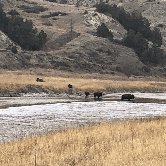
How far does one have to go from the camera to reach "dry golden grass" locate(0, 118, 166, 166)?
9.03 metres

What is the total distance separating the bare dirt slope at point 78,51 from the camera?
86.2 m

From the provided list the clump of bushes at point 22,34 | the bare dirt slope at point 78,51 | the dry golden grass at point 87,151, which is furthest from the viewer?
the clump of bushes at point 22,34

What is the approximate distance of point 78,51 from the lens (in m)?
94.9

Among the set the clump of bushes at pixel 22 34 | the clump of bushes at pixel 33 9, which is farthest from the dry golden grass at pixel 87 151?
the clump of bushes at pixel 33 9

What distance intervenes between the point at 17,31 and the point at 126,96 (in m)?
62.7

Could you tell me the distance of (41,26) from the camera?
112 metres

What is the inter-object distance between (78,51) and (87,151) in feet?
280

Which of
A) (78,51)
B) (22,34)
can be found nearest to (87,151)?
(78,51)

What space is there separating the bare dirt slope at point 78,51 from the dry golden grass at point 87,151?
68.3 meters

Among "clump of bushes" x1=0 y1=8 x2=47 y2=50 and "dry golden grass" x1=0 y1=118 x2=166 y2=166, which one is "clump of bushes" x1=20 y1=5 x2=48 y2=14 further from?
"dry golden grass" x1=0 y1=118 x2=166 y2=166

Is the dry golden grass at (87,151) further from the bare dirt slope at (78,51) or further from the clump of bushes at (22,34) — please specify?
the clump of bushes at (22,34)

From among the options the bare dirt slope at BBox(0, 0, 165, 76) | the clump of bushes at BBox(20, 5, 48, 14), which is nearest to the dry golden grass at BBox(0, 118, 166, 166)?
the bare dirt slope at BBox(0, 0, 165, 76)

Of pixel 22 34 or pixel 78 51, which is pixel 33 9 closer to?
pixel 22 34

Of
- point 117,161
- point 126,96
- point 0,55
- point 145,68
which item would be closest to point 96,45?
point 145,68
